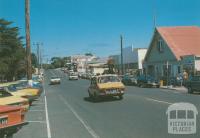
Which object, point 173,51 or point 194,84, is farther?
point 173,51

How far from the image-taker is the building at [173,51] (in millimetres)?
50188

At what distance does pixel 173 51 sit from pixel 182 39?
4075 millimetres

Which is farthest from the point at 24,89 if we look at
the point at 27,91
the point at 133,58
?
the point at 133,58

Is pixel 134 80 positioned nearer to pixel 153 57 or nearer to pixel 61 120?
pixel 153 57

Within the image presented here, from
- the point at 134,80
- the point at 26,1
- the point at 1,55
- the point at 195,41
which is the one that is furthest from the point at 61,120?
the point at 1,55

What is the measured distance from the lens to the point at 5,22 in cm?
7719

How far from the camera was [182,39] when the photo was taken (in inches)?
2227

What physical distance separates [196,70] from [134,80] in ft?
32.3

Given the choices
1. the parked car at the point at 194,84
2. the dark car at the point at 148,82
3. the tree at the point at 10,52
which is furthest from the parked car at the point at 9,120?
the tree at the point at 10,52

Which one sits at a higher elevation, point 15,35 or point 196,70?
point 15,35

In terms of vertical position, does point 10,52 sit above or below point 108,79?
above

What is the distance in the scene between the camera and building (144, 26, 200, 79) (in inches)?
1976

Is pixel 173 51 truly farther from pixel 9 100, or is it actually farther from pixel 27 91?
pixel 9 100

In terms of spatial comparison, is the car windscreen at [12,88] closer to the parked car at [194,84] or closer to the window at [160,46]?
the parked car at [194,84]
